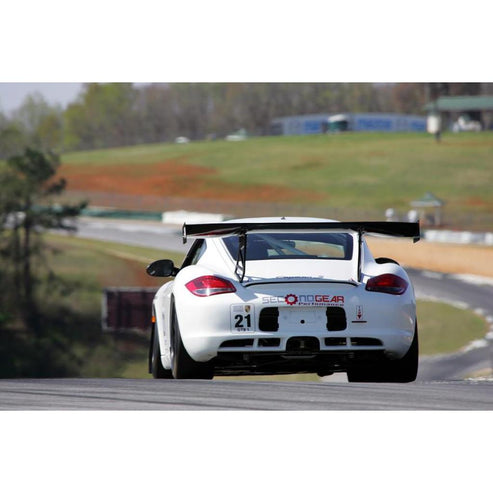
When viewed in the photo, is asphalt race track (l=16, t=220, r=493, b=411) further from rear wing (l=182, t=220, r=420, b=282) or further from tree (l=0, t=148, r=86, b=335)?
tree (l=0, t=148, r=86, b=335)

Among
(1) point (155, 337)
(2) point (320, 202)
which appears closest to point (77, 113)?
(2) point (320, 202)

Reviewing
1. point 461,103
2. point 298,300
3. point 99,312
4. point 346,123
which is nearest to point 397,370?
point 298,300

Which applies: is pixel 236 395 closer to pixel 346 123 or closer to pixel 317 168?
pixel 346 123

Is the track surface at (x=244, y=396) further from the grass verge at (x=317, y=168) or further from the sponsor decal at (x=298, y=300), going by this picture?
the grass verge at (x=317, y=168)

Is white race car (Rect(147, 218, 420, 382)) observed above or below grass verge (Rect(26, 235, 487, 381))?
above

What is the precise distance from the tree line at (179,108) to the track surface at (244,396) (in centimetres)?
4938

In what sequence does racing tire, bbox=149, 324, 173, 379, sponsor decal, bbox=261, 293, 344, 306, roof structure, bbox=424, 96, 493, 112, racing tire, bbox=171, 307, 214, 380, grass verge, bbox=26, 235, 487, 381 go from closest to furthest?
sponsor decal, bbox=261, 293, 344, 306, racing tire, bbox=171, 307, 214, 380, racing tire, bbox=149, 324, 173, 379, grass verge, bbox=26, 235, 487, 381, roof structure, bbox=424, 96, 493, 112

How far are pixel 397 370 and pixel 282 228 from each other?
1.58 metres

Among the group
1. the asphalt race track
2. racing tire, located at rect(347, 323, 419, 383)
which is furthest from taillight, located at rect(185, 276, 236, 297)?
racing tire, located at rect(347, 323, 419, 383)

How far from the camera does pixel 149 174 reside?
231 ft

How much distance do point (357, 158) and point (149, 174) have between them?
13.4 m

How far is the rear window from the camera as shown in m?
8.81

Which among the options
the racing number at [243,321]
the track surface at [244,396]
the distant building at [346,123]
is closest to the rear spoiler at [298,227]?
the racing number at [243,321]
